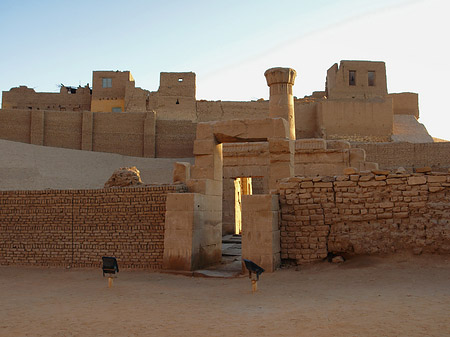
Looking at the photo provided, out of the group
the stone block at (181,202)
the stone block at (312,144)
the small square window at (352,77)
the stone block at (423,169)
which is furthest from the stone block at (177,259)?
the small square window at (352,77)

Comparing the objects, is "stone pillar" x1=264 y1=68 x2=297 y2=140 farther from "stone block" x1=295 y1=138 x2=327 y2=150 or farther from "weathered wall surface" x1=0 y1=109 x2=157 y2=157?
"weathered wall surface" x1=0 y1=109 x2=157 y2=157

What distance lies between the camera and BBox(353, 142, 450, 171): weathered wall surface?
23.4m

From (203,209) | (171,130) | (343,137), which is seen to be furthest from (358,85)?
(203,209)

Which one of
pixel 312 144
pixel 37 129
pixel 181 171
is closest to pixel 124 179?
pixel 181 171

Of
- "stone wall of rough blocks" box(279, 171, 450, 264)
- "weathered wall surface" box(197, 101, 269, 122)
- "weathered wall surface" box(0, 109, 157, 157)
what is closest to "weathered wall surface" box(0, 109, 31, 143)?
"weathered wall surface" box(0, 109, 157, 157)

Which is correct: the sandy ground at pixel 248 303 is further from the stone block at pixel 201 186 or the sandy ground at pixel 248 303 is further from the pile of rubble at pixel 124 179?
the pile of rubble at pixel 124 179

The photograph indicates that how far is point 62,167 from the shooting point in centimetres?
2697

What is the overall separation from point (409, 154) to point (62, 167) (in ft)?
63.9

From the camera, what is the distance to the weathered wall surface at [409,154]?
2336 cm

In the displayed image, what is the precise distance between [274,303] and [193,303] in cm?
111

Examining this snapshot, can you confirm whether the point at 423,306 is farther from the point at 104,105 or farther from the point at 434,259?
the point at 104,105

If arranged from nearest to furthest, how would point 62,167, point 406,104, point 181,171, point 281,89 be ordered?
point 181,171 → point 281,89 → point 62,167 → point 406,104

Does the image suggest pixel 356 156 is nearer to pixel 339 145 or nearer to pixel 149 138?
pixel 339 145

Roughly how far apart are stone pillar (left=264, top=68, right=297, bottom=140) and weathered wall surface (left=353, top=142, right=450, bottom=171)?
7.43 meters
